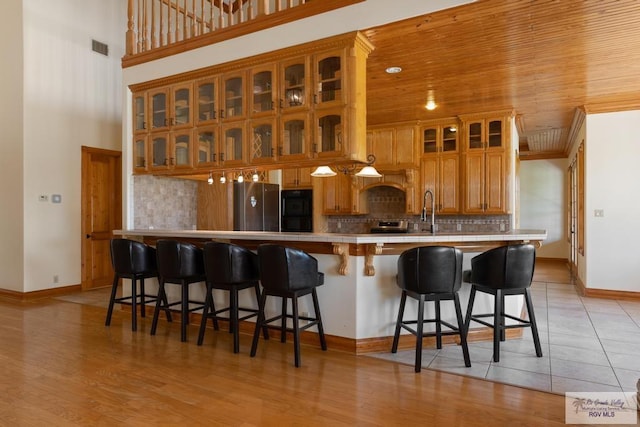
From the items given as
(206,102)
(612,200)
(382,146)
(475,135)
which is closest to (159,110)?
(206,102)

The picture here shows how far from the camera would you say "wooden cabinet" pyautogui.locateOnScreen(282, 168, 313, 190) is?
23.0 ft

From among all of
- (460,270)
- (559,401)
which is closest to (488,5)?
(460,270)

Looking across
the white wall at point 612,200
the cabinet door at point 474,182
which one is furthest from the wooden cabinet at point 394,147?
the white wall at point 612,200

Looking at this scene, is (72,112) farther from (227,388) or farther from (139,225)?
(227,388)

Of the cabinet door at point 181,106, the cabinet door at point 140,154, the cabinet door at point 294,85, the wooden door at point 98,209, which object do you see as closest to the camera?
the cabinet door at point 294,85

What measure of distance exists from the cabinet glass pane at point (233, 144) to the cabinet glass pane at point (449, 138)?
3.45 m

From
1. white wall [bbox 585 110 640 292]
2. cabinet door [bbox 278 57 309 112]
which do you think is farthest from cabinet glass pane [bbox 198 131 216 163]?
white wall [bbox 585 110 640 292]

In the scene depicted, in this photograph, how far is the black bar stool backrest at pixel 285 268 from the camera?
3.00m

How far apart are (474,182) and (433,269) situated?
132 inches

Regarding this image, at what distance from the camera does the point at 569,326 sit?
4047mm

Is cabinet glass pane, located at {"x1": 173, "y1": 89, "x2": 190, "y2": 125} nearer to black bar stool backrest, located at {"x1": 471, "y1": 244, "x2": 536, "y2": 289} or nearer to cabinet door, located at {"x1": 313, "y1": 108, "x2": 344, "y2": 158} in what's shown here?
cabinet door, located at {"x1": 313, "y1": 108, "x2": 344, "y2": 158}

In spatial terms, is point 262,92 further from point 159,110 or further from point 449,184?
point 449,184

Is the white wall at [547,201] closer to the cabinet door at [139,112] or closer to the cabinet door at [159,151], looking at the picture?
the cabinet door at [159,151]
